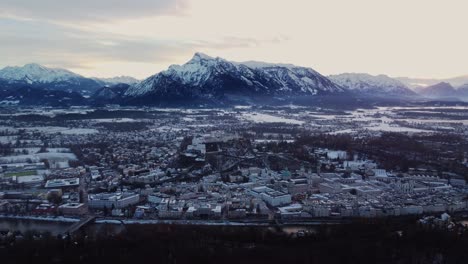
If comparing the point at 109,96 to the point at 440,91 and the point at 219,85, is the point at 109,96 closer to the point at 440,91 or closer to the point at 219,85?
the point at 219,85

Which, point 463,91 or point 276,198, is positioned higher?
point 463,91

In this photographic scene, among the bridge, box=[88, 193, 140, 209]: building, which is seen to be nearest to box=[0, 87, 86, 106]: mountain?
box=[88, 193, 140, 209]: building

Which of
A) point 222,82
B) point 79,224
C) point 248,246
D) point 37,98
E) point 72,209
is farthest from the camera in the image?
Answer: point 222,82

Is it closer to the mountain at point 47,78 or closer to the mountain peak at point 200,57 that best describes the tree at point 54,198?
the mountain peak at point 200,57

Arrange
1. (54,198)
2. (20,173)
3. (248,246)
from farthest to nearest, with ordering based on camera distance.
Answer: (20,173)
(54,198)
(248,246)

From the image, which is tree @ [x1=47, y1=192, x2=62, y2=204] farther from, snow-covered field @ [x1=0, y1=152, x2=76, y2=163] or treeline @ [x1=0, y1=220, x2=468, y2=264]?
snow-covered field @ [x1=0, y1=152, x2=76, y2=163]

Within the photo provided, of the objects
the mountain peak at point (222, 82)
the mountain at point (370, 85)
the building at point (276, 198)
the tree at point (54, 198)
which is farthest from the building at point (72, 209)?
the mountain at point (370, 85)

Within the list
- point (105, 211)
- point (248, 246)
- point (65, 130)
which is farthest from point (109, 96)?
point (248, 246)

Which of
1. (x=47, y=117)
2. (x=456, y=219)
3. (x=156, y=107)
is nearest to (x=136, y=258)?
(x=456, y=219)
